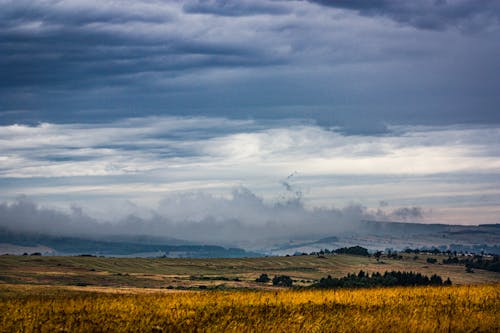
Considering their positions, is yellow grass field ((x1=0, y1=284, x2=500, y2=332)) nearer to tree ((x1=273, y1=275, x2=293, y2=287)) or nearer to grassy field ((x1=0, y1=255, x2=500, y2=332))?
grassy field ((x1=0, y1=255, x2=500, y2=332))

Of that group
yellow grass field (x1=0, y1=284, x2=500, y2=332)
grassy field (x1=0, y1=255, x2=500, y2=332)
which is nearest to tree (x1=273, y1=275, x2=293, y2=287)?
grassy field (x1=0, y1=255, x2=500, y2=332)

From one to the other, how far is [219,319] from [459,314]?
400 inches

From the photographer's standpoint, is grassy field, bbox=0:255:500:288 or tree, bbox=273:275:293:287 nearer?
grassy field, bbox=0:255:500:288

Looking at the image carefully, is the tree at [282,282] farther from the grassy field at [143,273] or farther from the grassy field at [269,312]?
the grassy field at [269,312]

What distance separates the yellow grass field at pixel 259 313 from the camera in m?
23.0

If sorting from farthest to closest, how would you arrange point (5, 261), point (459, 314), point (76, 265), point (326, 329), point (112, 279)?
point (76, 265) → point (5, 261) → point (112, 279) → point (459, 314) → point (326, 329)

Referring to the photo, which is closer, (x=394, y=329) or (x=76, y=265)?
(x=394, y=329)

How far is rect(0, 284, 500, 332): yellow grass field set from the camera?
2303 cm

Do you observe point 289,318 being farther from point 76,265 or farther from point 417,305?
point 76,265

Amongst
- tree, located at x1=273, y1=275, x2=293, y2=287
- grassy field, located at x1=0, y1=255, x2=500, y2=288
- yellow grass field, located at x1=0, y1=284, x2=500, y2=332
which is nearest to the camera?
yellow grass field, located at x1=0, y1=284, x2=500, y2=332

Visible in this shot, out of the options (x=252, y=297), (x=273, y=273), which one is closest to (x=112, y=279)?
(x=273, y=273)

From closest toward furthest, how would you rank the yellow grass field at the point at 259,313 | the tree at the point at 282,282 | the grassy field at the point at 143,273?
1. the yellow grass field at the point at 259,313
2. the grassy field at the point at 143,273
3. the tree at the point at 282,282

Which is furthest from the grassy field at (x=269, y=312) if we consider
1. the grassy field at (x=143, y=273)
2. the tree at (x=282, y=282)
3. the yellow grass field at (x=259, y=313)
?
the tree at (x=282, y=282)

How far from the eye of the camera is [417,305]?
98.4ft
